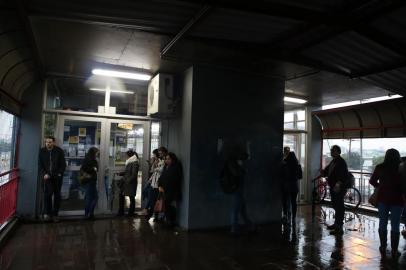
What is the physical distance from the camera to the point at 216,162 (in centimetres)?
639

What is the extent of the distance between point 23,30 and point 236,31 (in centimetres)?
316

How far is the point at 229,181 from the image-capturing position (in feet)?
19.6

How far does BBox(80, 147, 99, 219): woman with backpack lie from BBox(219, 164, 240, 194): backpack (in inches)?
114

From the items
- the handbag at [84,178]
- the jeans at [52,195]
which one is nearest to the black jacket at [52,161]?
the jeans at [52,195]

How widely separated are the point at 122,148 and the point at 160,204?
76.5 inches

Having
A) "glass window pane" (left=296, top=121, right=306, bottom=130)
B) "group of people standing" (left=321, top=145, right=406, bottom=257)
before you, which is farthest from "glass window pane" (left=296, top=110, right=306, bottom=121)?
"group of people standing" (left=321, top=145, right=406, bottom=257)

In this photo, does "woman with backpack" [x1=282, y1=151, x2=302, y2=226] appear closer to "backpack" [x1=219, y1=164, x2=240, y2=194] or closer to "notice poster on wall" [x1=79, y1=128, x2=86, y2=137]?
"backpack" [x1=219, y1=164, x2=240, y2=194]

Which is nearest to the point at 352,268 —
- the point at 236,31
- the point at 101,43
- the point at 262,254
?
the point at 262,254

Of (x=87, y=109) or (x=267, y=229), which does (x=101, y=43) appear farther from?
(x=267, y=229)

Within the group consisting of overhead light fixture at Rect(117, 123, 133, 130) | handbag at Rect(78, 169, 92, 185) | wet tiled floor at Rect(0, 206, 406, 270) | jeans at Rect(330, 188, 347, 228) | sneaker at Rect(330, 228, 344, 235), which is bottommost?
wet tiled floor at Rect(0, 206, 406, 270)

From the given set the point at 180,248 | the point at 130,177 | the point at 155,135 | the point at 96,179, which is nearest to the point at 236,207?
the point at 180,248

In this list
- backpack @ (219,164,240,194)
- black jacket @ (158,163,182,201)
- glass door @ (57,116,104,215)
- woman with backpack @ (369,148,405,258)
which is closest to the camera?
woman with backpack @ (369,148,405,258)

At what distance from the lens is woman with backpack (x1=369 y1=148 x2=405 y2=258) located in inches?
197

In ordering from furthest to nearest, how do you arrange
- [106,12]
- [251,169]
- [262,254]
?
[251,169]
[262,254]
[106,12]
